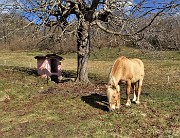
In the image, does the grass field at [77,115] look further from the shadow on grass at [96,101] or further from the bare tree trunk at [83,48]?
the bare tree trunk at [83,48]

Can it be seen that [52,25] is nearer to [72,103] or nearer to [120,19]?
[120,19]

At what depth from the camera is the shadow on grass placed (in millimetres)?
12333

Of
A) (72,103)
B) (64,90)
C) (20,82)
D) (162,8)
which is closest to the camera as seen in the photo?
(72,103)

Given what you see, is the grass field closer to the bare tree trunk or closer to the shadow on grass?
the shadow on grass

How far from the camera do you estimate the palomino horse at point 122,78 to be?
10945mm

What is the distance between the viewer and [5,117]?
1135 centimetres

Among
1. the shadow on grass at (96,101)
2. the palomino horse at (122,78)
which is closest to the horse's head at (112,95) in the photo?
the palomino horse at (122,78)

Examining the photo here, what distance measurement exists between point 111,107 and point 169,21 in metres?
7.46

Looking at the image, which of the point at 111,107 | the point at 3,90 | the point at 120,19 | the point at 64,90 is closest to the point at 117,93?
the point at 111,107

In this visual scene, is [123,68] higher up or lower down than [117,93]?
higher up

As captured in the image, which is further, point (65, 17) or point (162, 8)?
point (65, 17)

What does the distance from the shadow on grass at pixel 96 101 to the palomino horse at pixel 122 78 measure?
0.92 metres

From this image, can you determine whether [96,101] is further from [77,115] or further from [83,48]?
[83,48]

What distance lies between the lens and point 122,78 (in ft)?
39.3
